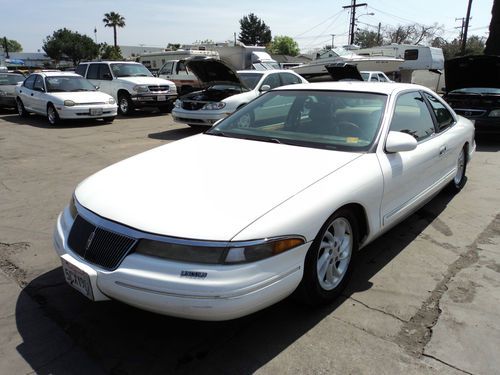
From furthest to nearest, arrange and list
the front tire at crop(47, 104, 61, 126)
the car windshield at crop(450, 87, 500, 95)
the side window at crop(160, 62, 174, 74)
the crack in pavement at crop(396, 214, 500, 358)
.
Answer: the side window at crop(160, 62, 174, 74) < the front tire at crop(47, 104, 61, 126) < the car windshield at crop(450, 87, 500, 95) < the crack in pavement at crop(396, 214, 500, 358)

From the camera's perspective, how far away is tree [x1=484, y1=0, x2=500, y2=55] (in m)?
17.6

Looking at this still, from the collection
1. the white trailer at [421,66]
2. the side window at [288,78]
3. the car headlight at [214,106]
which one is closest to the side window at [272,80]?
the side window at [288,78]

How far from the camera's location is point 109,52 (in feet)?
234

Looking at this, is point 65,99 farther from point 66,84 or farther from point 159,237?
point 159,237

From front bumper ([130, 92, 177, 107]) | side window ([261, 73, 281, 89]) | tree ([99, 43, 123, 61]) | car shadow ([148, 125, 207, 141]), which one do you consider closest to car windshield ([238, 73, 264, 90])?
side window ([261, 73, 281, 89])

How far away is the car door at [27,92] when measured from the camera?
13633mm

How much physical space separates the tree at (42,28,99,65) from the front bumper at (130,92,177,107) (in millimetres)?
73533

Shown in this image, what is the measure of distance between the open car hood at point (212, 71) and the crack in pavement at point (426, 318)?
25.8ft

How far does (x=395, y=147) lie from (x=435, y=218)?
1895 mm

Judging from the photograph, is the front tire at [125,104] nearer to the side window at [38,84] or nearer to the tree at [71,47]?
the side window at [38,84]

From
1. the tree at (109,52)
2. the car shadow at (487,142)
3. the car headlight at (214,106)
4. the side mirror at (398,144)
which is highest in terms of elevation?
the tree at (109,52)

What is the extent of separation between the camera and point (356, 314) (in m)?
3.01

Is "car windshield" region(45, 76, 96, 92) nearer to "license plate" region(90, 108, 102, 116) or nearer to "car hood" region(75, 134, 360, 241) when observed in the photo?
"license plate" region(90, 108, 102, 116)

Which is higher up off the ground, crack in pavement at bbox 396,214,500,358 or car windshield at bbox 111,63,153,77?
car windshield at bbox 111,63,153,77
